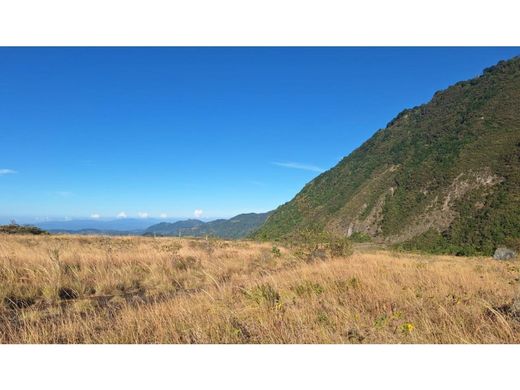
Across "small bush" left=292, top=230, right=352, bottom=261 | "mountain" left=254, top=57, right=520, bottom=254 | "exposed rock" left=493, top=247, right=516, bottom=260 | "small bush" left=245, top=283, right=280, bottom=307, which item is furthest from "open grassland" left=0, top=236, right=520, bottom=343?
"mountain" left=254, top=57, right=520, bottom=254

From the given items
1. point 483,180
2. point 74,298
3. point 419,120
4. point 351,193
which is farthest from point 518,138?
point 74,298

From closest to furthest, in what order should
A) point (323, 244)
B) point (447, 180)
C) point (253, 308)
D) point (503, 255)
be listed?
point (253, 308), point (323, 244), point (503, 255), point (447, 180)

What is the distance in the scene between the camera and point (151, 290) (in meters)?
7.30

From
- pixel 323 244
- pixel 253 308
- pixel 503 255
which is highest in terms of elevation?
pixel 323 244

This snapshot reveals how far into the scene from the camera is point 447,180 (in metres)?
63.3

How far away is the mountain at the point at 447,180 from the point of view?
50844 millimetres

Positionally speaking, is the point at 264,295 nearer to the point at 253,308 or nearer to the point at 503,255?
the point at 253,308

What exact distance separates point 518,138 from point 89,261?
6706 cm

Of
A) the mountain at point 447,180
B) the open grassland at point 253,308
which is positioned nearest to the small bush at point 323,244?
the open grassland at point 253,308

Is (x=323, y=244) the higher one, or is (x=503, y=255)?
(x=323, y=244)

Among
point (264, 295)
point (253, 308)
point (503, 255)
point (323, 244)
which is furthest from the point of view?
point (503, 255)

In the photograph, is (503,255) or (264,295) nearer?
(264,295)

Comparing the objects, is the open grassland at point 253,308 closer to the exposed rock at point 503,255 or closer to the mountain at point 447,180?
the exposed rock at point 503,255

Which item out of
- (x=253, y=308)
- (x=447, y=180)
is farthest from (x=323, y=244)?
(x=447, y=180)
